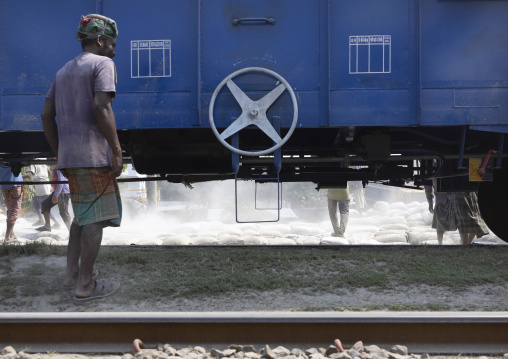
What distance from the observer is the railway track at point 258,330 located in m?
2.71

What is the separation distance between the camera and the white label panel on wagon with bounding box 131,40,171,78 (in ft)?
14.0

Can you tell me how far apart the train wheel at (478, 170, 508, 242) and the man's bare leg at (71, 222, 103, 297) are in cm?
426

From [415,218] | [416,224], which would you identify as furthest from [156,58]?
[415,218]

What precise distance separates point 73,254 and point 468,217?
5582 mm

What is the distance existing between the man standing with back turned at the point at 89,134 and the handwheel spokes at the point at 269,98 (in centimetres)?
125

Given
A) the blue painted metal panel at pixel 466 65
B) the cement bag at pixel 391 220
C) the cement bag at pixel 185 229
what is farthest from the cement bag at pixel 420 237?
the blue painted metal panel at pixel 466 65

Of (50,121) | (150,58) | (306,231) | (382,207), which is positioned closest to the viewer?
(50,121)

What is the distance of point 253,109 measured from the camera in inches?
160

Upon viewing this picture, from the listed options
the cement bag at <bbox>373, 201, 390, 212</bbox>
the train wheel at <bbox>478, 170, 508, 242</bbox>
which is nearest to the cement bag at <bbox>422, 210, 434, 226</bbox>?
the cement bag at <bbox>373, 201, 390, 212</bbox>

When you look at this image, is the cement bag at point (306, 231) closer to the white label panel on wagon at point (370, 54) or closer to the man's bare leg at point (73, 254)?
the white label panel on wagon at point (370, 54)

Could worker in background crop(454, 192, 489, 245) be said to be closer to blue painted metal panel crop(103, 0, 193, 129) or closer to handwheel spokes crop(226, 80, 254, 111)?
handwheel spokes crop(226, 80, 254, 111)

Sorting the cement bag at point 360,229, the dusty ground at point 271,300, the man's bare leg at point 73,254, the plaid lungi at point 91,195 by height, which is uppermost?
the plaid lungi at point 91,195

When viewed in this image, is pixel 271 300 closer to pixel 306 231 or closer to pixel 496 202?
pixel 496 202

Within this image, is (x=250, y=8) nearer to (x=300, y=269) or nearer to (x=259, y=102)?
(x=259, y=102)
